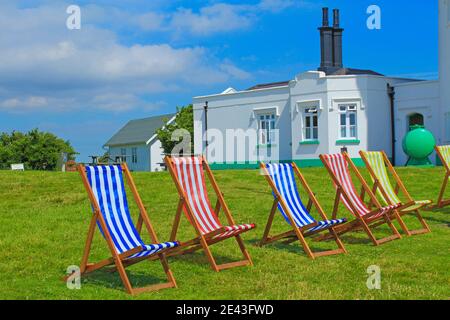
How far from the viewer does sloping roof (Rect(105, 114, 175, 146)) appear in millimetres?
47031

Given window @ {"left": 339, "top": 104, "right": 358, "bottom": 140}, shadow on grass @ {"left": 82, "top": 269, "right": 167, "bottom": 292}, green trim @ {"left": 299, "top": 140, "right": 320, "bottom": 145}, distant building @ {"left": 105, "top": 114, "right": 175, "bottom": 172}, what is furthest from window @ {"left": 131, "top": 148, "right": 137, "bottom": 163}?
shadow on grass @ {"left": 82, "top": 269, "right": 167, "bottom": 292}

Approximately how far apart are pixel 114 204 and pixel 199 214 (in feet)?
3.54

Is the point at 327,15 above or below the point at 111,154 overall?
above

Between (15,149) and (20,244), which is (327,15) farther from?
(20,244)

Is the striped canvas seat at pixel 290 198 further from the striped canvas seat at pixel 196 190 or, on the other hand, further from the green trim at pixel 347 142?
the green trim at pixel 347 142

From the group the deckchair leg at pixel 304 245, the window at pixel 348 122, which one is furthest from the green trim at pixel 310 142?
the deckchair leg at pixel 304 245

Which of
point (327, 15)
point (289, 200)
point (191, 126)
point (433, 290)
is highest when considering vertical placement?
point (327, 15)

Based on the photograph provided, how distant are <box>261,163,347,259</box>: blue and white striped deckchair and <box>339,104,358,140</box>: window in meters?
19.1

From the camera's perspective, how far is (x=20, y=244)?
787 centimetres

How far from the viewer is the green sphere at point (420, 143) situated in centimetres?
2359

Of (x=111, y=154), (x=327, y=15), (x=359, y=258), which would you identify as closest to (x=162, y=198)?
(x=359, y=258)

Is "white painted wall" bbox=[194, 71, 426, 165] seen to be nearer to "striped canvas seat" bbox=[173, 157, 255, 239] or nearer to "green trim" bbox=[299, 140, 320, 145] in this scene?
"green trim" bbox=[299, 140, 320, 145]

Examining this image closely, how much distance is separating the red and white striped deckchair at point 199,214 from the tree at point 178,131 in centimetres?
3163

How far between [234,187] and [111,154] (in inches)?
1523
